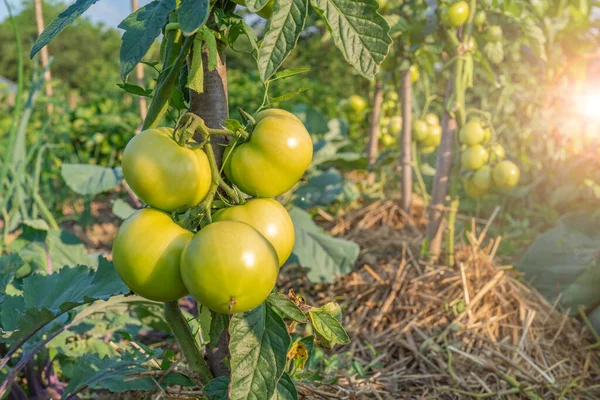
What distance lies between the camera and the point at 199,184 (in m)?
0.71

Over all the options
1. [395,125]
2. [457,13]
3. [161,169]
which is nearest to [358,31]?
[161,169]

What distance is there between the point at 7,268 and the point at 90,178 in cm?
99

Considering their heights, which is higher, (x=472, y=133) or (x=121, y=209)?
(x=472, y=133)

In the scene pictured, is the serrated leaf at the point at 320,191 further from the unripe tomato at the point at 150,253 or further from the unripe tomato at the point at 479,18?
the unripe tomato at the point at 150,253

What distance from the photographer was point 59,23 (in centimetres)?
67

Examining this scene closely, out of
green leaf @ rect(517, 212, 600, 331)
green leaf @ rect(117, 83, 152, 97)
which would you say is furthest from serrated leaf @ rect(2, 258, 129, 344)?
green leaf @ rect(517, 212, 600, 331)

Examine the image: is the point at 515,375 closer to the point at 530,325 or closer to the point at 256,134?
the point at 530,325

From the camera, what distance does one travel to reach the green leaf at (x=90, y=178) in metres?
2.00

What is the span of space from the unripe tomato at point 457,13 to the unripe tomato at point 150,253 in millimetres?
1288

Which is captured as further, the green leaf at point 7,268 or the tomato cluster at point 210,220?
the green leaf at point 7,268

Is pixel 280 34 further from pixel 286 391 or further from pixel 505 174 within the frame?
pixel 505 174

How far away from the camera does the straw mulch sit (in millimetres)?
1420

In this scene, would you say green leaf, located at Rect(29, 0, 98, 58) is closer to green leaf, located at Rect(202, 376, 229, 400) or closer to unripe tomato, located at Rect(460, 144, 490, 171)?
green leaf, located at Rect(202, 376, 229, 400)

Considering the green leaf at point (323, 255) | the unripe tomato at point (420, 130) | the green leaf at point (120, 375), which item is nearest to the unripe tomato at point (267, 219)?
the green leaf at point (120, 375)
